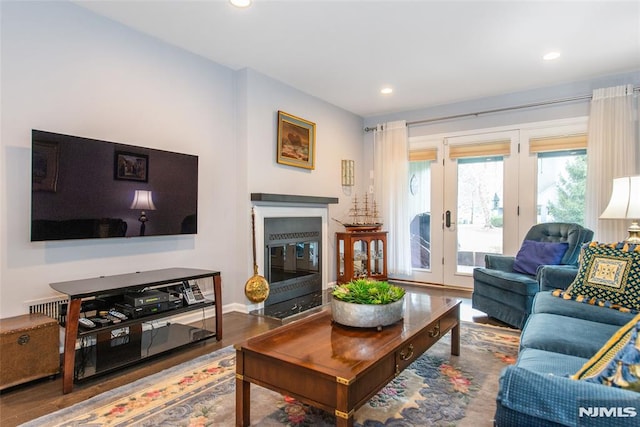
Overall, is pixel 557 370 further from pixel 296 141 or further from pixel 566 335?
pixel 296 141

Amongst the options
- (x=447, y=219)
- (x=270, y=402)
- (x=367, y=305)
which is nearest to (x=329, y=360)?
(x=367, y=305)

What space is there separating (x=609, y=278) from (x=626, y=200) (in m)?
1.00

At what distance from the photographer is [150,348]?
104 inches

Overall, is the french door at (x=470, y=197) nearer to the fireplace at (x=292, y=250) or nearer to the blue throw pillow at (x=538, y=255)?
the blue throw pillow at (x=538, y=255)

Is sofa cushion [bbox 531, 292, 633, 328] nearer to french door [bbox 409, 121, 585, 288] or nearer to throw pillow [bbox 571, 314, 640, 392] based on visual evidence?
throw pillow [bbox 571, 314, 640, 392]

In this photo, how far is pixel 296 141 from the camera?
449 centimetres

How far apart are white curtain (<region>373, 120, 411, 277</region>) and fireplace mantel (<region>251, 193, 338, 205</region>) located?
1023 mm

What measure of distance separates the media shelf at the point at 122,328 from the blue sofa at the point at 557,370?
223cm

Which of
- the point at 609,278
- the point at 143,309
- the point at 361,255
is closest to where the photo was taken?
the point at 609,278

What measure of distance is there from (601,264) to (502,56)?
2.23 m

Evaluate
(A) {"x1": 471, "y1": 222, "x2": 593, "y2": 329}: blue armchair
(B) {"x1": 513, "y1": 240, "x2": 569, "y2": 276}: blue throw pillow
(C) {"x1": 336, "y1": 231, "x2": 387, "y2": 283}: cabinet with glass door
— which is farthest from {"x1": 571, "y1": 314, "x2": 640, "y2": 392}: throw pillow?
(C) {"x1": 336, "y1": 231, "x2": 387, "y2": 283}: cabinet with glass door

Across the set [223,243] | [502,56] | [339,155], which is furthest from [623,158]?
[223,243]

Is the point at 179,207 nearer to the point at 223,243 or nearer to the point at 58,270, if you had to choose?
the point at 223,243

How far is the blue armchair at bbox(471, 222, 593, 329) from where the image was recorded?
123 inches
